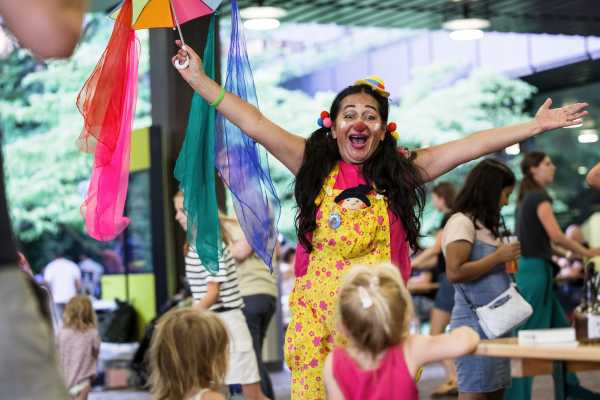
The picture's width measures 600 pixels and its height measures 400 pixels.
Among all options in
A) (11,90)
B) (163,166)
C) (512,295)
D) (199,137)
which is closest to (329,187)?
(199,137)

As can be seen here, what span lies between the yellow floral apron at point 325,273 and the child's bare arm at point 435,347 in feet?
2.08

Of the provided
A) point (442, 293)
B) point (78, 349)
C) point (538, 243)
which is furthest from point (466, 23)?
point (78, 349)

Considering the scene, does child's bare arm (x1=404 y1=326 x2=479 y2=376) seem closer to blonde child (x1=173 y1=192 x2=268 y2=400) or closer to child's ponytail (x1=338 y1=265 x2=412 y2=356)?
child's ponytail (x1=338 y1=265 x2=412 y2=356)

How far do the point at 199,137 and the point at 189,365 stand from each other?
107cm

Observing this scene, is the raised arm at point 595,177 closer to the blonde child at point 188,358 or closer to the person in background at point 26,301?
the blonde child at point 188,358

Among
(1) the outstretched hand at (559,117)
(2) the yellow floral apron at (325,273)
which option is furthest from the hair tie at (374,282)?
(1) the outstretched hand at (559,117)

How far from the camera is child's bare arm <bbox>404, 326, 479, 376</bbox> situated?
341cm

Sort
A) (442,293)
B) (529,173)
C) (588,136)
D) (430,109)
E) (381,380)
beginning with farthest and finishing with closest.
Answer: (430,109), (588,136), (442,293), (529,173), (381,380)

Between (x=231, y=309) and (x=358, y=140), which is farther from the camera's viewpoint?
(x=231, y=309)

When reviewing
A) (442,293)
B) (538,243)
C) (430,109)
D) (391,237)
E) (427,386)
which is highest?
(430,109)

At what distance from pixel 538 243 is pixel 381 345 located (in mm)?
4114

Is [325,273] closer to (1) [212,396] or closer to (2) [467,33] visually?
(1) [212,396]

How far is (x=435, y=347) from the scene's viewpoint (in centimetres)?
344

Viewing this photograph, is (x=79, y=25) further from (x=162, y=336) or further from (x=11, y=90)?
(x=11, y=90)
